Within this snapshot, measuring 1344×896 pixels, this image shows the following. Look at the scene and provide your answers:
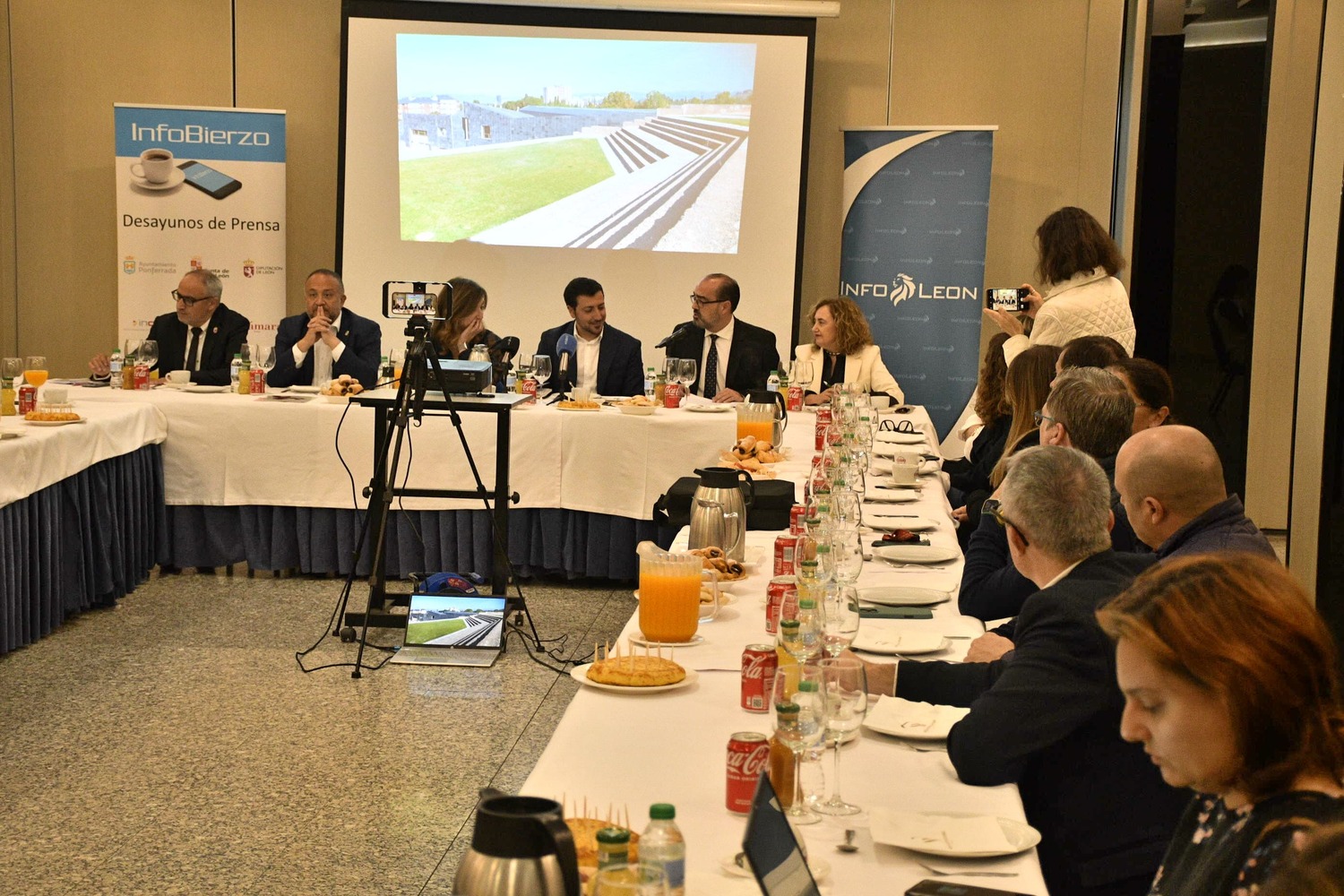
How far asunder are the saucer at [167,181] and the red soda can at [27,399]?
3.07m

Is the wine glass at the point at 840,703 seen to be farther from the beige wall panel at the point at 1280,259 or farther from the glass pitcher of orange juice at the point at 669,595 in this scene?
the beige wall panel at the point at 1280,259

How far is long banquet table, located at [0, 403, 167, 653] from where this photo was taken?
14.4ft

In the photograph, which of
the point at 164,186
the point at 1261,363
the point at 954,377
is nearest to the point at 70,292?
the point at 164,186

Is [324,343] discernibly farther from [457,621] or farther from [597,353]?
[457,621]

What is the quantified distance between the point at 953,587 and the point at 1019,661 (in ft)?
3.73

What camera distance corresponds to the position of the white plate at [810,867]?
151cm

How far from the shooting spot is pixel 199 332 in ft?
21.3

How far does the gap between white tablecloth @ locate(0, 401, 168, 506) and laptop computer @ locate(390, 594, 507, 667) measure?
1.31 m

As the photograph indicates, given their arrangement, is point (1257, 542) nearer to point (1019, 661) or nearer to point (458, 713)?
point (1019, 661)

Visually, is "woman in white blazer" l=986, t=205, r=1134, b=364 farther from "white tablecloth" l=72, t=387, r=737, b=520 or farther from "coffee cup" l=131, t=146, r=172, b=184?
"coffee cup" l=131, t=146, r=172, b=184

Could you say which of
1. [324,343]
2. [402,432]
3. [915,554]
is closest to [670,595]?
[915,554]

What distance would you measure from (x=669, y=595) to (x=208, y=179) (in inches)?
249

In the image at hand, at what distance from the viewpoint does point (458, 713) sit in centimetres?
405

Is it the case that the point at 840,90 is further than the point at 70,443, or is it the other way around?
the point at 840,90
